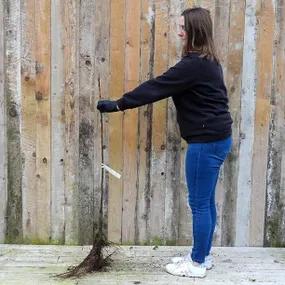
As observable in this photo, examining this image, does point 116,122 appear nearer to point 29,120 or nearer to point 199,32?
point 29,120

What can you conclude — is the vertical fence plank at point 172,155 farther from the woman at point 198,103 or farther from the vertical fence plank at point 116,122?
the woman at point 198,103

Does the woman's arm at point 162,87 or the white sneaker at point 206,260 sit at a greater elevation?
the woman's arm at point 162,87

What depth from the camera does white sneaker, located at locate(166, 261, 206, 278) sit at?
3953mm

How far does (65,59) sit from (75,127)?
17.6 inches

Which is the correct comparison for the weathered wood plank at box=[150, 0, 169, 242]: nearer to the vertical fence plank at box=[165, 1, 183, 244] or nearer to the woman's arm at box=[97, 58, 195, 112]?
the vertical fence plank at box=[165, 1, 183, 244]

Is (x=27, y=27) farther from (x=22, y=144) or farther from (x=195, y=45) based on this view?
(x=195, y=45)

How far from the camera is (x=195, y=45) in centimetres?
368

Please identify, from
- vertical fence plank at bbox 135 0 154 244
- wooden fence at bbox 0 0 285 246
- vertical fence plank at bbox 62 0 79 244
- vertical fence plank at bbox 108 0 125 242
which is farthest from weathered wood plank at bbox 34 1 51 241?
vertical fence plank at bbox 135 0 154 244

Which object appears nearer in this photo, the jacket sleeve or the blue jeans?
the jacket sleeve

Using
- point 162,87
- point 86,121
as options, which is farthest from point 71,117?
point 162,87

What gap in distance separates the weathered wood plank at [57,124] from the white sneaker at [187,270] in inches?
34.6

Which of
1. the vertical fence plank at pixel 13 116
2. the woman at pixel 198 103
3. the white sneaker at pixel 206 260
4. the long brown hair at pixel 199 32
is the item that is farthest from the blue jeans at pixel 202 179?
the vertical fence plank at pixel 13 116

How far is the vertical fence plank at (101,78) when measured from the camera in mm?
4254

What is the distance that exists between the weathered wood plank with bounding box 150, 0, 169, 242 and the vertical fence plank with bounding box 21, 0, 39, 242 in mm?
783
